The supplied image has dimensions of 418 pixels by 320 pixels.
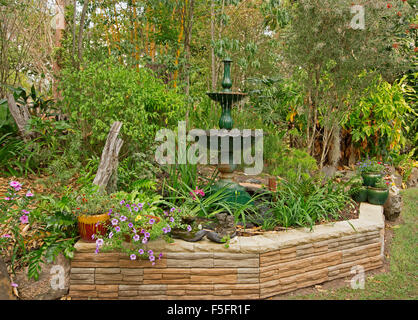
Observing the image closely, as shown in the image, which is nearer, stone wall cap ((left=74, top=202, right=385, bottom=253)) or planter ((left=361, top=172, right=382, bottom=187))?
stone wall cap ((left=74, top=202, right=385, bottom=253))

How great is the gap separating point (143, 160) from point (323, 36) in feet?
9.61

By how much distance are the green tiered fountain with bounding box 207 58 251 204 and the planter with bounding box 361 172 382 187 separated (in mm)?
1918

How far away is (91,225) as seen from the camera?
114 inches

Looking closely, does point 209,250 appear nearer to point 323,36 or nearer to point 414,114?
point 323,36

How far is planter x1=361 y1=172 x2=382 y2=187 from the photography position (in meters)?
4.75

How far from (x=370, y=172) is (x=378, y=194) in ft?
1.35

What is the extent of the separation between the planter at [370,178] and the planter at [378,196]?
12cm

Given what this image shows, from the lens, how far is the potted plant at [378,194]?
4648 millimetres
